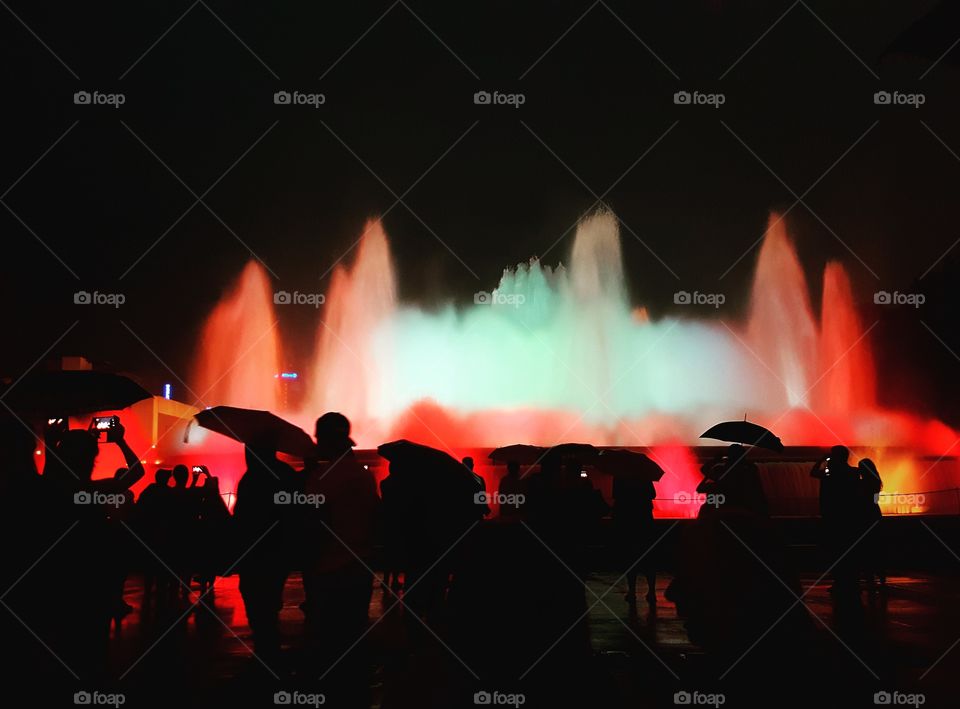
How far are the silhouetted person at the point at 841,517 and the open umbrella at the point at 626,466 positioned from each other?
218cm

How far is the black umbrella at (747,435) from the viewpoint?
10.1 metres

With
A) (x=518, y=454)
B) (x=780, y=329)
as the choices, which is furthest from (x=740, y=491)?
(x=780, y=329)

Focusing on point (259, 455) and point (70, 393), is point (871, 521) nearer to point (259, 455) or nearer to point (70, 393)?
point (259, 455)

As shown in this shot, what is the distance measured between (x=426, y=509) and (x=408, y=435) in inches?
1016

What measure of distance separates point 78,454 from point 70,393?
2.14 meters

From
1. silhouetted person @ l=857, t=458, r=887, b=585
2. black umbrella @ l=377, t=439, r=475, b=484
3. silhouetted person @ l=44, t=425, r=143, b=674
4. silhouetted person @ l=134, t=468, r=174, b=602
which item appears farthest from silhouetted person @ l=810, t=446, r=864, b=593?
silhouetted person @ l=44, t=425, r=143, b=674

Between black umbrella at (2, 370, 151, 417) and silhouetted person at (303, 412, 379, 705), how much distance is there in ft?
8.66

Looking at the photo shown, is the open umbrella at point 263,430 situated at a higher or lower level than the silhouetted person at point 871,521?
higher

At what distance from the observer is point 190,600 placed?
12.8m

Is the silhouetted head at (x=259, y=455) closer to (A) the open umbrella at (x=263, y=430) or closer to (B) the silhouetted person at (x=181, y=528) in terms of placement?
(A) the open umbrella at (x=263, y=430)

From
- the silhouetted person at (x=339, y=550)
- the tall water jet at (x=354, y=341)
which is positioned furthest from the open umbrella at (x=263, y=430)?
the tall water jet at (x=354, y=341)

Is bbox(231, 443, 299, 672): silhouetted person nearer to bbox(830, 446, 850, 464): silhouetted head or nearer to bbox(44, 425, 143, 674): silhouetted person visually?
bbox(44, 425, 143, 674): silhouetted person

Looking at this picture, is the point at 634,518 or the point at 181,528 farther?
the point at 634,518

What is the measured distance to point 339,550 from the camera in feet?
20.9
